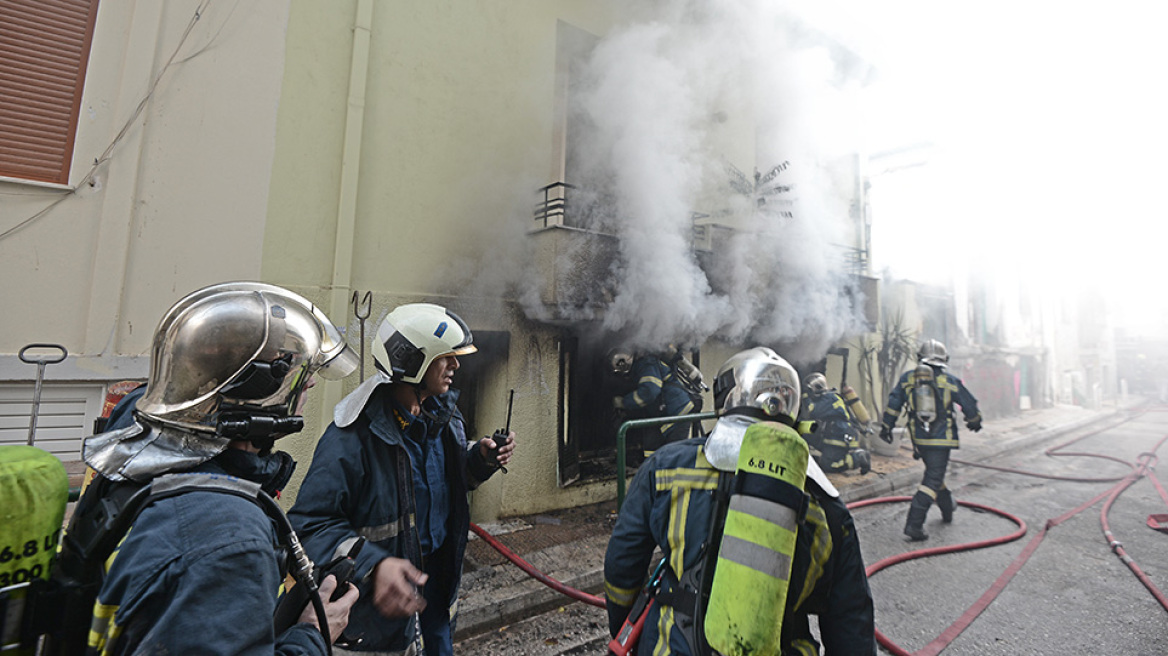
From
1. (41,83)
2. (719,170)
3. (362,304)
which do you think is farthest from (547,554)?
Result: (719,170)

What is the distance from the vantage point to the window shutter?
143 inches

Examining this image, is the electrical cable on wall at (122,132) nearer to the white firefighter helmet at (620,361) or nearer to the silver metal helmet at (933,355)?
the white firefighter helmet at (620,361)

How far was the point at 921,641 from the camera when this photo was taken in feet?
11.4

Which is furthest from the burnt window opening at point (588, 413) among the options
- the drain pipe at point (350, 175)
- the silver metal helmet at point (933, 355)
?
the silver metal helmet at point (933, 355)

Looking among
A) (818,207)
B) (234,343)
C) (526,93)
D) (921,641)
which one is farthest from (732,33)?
(234,343)

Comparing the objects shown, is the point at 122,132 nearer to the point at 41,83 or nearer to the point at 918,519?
the point at 41,83

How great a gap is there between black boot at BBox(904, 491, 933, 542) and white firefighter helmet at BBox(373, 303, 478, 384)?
542cm

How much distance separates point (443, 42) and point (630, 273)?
318cm

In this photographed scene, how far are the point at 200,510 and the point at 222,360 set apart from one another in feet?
1.23

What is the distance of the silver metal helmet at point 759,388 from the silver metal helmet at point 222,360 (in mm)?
1469

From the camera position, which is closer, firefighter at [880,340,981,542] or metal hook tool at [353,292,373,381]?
metal hook tool at [353,292,373,381]

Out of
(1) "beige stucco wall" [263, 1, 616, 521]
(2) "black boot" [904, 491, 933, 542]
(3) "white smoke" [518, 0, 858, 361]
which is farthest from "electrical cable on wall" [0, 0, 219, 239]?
(2) "black boot" [904, 491, 933, 542]

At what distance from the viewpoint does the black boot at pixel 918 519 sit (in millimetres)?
5359

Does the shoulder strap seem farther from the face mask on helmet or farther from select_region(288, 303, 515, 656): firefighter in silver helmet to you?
the face mask on helmet
